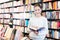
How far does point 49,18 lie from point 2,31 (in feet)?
4.39

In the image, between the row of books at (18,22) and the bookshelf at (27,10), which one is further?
the row of books at (18,22)

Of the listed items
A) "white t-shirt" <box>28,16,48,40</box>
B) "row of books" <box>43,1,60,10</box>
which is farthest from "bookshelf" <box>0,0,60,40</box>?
"white t-shirt" <box>28,16,48,40</box>

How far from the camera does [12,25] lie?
6102 millimetres

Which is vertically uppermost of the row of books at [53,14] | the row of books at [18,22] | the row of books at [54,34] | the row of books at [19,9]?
the row of books at [19,9]

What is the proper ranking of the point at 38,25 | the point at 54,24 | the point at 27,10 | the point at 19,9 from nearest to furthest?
the point at 38,25, the point at 54,24, the point at 27,10, the point at 19,9

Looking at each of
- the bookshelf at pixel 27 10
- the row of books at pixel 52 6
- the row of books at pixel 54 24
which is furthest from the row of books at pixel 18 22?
the row of books at pixel 54 24

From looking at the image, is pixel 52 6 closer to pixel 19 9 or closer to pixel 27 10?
pixel 27 10

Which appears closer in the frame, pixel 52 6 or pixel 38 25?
pixel 38 25

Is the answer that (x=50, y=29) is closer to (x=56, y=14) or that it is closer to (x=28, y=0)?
(x=56, y=14)

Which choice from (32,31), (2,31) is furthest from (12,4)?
(32,31)


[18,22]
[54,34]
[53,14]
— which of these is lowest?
[54,34]

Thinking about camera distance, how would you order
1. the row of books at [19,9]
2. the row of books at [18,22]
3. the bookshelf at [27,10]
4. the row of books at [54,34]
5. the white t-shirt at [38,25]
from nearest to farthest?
the white t-shirt at [38,25], the row of books at [54,34], the bookshelf at [27,10], the row of books at [19,9], the row of books at [18,22]

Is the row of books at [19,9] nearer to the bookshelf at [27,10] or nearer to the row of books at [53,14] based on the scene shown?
the bookshelf at [27,10]

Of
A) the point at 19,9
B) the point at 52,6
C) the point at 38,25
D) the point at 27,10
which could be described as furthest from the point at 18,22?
A: the point at 38,25
